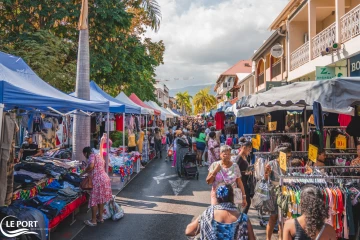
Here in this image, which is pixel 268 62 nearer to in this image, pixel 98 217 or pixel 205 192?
pixel 205 192

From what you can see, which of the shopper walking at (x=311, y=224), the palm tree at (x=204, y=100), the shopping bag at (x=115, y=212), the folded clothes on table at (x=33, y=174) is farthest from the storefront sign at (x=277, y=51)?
the palm tree at (x=204, y=100)

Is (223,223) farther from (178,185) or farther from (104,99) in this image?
(104,99)

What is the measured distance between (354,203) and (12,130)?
16.7ft

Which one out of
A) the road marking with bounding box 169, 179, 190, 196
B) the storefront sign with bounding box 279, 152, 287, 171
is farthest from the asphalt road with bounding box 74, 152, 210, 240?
the storefront sign with bounding box 279, 152, 287, 171

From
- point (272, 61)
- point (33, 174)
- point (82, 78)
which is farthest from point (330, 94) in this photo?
point (272, 61)

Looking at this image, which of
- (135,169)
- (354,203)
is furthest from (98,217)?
(135,169)

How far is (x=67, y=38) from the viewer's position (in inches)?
671

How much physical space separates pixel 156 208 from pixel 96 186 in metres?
2.09

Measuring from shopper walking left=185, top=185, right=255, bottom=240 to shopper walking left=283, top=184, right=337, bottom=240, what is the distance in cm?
42

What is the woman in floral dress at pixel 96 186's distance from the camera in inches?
287

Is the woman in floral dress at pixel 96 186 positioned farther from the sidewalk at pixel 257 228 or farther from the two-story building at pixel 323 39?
the two-story building at pixel 323 39

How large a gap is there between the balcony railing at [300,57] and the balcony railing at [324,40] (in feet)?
3.33

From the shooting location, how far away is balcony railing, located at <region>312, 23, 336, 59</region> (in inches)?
492

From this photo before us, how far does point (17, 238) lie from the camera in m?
4.86
